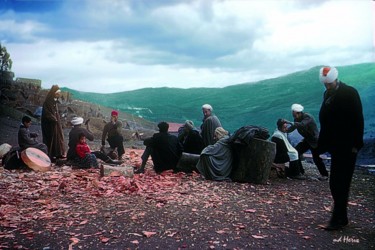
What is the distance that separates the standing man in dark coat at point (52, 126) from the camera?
9.09m

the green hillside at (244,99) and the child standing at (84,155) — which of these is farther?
the green hillside at (244,99)

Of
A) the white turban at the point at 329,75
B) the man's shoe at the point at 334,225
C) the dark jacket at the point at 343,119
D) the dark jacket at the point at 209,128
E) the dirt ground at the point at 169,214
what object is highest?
the white turban at the point at 329,75

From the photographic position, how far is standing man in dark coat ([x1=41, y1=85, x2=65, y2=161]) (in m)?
9.09

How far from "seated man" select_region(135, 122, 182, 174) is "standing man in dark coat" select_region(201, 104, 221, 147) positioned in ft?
4.42

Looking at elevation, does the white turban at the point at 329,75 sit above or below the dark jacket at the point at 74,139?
above

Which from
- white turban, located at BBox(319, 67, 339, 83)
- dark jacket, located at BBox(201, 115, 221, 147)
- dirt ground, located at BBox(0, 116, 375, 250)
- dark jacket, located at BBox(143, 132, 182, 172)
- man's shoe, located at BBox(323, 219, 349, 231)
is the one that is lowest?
dirt ground, located at BBox(0, 116, 375, 250)

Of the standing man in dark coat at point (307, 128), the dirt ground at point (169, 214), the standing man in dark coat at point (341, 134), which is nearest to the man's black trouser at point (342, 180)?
the standing man in dark coat at point (341, 134)

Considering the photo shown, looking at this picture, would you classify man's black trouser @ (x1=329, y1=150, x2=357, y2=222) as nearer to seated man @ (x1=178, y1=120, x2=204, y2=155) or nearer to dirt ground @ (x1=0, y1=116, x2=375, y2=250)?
dirt ground @ (x1=0, y1=116, x2=375, y2=250)

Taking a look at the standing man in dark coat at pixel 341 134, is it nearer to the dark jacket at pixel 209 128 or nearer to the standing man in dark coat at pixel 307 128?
the standing man in dark coat at pixel 307 128

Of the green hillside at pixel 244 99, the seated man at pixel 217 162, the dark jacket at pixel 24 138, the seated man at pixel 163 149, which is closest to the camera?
the seated man at pixel 217 162

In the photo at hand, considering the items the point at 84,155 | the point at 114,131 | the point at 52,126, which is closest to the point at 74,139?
the point at 84,155

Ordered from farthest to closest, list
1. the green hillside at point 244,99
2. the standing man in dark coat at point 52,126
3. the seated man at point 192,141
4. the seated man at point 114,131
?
the green hillside at point 244,99
the seated man at point 114,131
the standing man in dark coat at point 52,126
the seated man at point 192,141

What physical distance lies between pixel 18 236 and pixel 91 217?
92 cm

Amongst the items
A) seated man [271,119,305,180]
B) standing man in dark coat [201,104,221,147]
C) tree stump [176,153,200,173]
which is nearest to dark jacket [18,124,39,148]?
tree stump [176,153,200,173]
